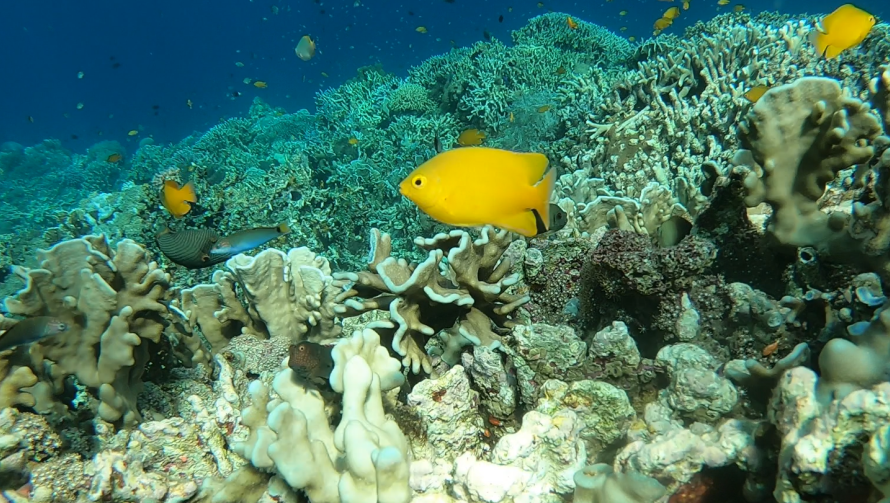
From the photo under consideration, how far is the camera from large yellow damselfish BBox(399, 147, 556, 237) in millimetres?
1823

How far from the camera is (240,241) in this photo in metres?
3.49

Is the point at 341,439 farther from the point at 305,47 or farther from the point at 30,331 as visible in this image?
the point at 305,47

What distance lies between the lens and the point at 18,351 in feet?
7.98

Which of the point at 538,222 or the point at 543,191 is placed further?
the point at 538,222

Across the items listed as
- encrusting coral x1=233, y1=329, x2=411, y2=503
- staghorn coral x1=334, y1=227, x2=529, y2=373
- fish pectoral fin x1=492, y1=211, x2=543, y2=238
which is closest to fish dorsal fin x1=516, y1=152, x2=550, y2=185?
fish pectoral fin x1=492, y1=211, x2=543, y2=238

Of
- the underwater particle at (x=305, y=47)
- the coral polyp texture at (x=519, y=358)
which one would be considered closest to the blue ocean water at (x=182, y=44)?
the underwater particle at (x=305, y=47)

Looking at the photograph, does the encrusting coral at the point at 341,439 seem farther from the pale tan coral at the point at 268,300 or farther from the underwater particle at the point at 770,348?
the underwater particle at the point at 770,348

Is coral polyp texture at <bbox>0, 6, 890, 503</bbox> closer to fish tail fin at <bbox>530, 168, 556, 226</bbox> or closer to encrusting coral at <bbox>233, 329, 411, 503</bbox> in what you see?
encrusting coral at <bbox>233, 329, 411, 503</bbox>

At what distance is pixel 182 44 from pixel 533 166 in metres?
132

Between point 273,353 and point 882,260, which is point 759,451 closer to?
point 882,260

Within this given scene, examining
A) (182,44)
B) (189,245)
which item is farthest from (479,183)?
(182,44)

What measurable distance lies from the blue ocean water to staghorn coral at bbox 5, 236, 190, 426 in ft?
232

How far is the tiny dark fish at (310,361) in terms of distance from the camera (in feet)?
6.73

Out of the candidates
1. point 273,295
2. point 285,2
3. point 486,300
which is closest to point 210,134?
point 273,295
